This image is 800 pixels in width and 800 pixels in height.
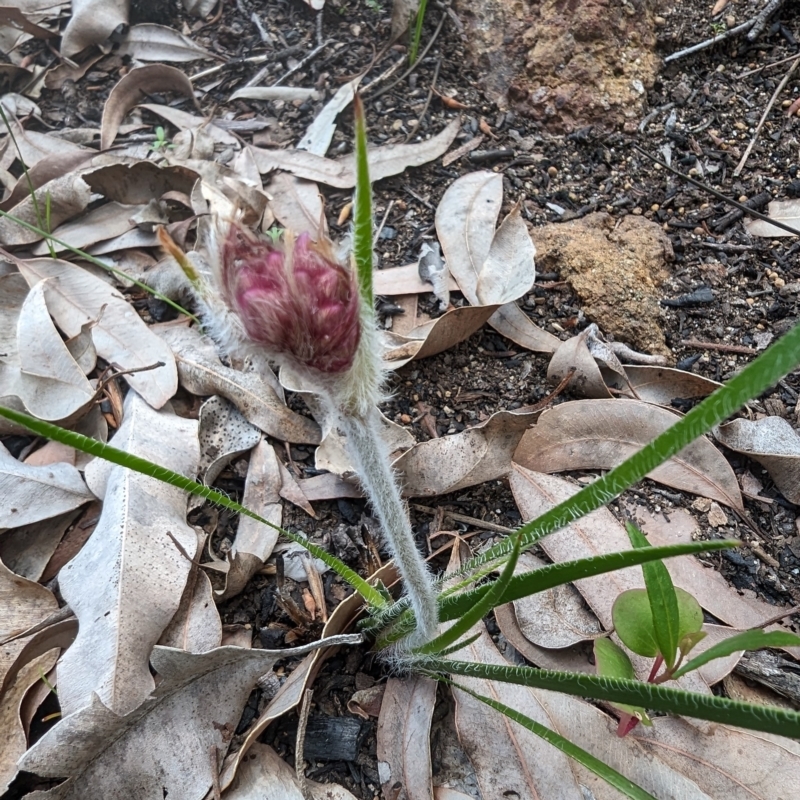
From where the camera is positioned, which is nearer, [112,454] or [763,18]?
[112,454]

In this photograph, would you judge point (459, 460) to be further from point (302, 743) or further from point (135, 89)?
point (135, 89)

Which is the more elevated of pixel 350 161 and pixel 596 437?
pixel 350 161

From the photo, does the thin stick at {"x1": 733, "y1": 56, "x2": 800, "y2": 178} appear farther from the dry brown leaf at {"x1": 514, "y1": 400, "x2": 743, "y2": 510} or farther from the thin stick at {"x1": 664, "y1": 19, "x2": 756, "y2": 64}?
the dry brown leaf at {"x1": 514, "y1": 400, "x2": 743, "y2": 510}

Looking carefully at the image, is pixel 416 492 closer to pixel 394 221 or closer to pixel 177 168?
pixel 394 221

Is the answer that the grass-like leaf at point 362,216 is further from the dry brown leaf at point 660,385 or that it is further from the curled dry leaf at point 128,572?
the dry brown leaf at point 660,385

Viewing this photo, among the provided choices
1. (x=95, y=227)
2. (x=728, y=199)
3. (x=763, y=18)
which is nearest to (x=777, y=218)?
(x=728, y=199)

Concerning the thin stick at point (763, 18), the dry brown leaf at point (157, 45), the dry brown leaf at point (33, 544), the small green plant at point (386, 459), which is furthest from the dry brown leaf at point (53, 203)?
the thin stick at point (763, 18)

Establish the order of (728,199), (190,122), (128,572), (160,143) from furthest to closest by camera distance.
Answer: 1. (190,122)
2. (160,143)
3. (728,199)
4. (128,572)

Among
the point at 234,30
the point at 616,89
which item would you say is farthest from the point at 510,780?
the point at 234,30
